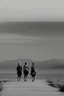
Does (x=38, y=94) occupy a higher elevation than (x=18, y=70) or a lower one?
lower

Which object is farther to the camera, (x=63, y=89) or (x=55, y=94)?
(x=63, y=89)

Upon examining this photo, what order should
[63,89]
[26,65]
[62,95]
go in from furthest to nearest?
[26,65] < [63,89] < [62,95]

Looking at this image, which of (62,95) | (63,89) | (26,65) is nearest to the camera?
(62,95)

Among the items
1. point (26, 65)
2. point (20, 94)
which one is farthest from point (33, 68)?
point (20, 94)

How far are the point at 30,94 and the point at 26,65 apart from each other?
14.8 meters

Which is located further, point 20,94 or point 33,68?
point 33,68

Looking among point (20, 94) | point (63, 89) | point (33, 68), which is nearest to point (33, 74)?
point (33, 68)

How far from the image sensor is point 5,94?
3409 cm

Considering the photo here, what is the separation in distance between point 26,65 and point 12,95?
1572 cm

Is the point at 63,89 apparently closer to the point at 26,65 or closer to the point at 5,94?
the point at 5,94

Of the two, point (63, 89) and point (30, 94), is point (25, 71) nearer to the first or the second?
point (63, 89)

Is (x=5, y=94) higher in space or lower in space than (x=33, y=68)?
lower

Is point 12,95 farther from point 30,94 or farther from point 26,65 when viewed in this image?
point 26,65

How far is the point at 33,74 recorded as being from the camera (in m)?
49.5
